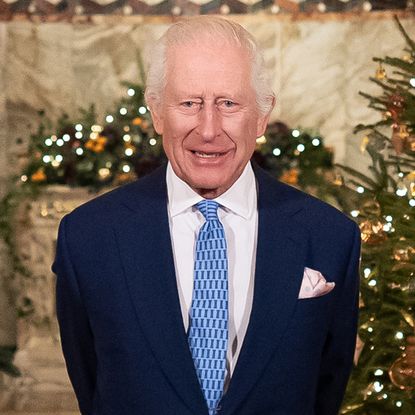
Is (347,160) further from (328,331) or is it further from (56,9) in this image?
(328,331)

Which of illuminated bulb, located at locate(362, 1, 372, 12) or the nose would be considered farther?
illuminated bulb, located at locate(362, 1, 372, 12)

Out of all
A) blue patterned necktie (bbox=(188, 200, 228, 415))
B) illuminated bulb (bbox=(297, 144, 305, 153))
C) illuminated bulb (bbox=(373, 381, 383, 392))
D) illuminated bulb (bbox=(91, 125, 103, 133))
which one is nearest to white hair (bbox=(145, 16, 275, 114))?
blue patterned necktie (bbox=(188, 200, 228, 415))

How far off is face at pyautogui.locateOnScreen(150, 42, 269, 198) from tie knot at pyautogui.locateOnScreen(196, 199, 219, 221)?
6 centimetres

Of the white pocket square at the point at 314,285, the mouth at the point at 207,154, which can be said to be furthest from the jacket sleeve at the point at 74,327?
the white pocket square at the point at 314,285

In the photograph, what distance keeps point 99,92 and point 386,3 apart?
2.16 meters

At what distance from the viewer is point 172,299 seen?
250 cm

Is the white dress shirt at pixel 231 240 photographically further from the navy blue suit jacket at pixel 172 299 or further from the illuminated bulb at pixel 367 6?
the illuminated bulb at pixel 367 6

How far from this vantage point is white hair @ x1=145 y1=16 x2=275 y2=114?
96.3 inches

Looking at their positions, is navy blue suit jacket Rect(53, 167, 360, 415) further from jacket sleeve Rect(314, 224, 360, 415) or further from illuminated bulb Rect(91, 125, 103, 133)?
illuminated bulb Rect(91, 125, 103, 133)

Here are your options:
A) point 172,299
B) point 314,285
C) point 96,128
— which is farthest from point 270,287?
point 96,128

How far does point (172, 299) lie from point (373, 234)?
188cm

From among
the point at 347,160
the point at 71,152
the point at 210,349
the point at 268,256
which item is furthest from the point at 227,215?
the point at 347,160

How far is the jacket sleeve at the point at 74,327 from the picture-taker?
2.65 metres

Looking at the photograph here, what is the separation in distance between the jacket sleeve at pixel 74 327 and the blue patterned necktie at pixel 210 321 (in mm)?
320
